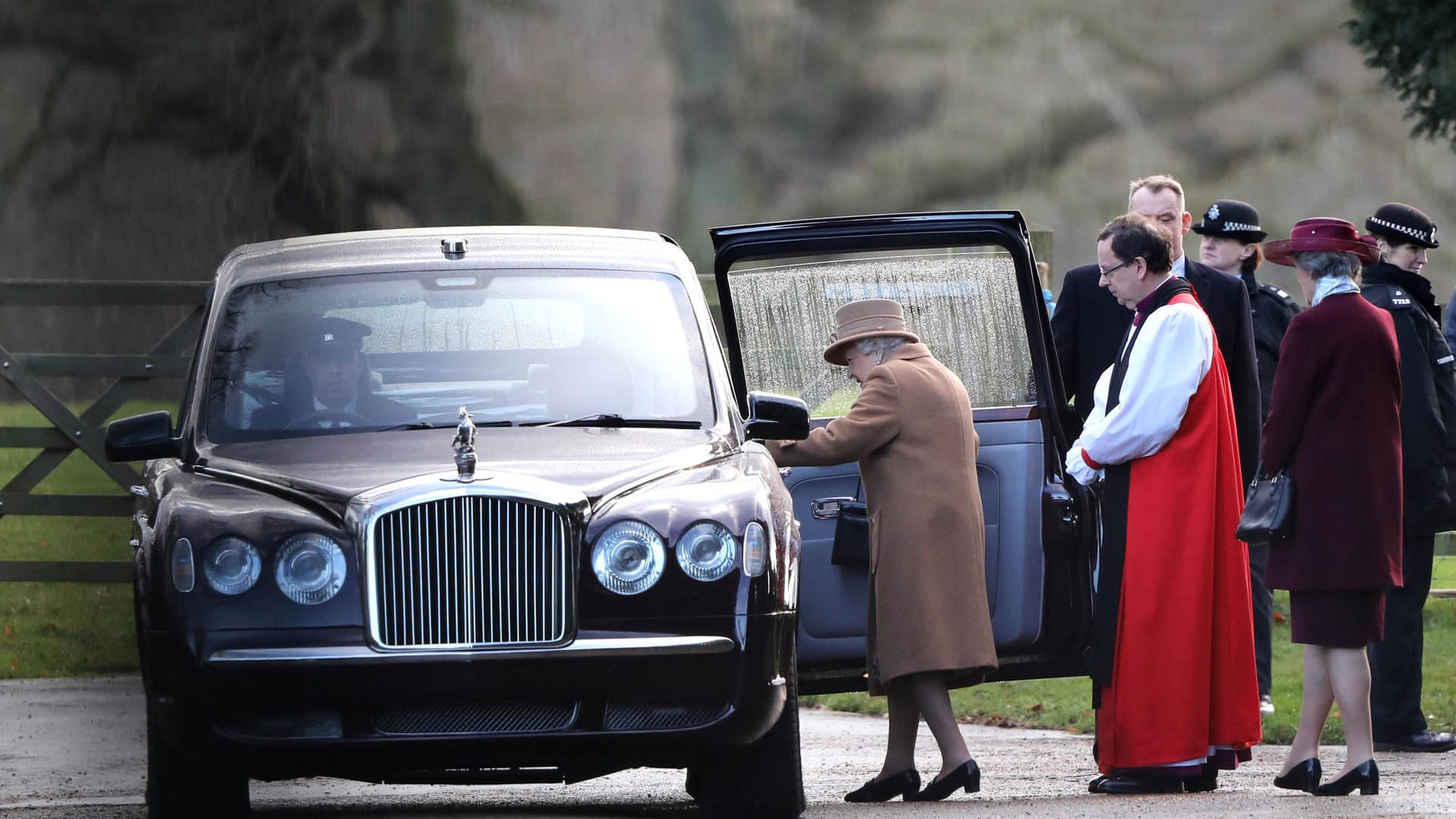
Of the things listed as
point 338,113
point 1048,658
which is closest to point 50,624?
point 1048,658

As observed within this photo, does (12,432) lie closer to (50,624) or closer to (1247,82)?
(50,624)

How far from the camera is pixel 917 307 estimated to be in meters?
6.89

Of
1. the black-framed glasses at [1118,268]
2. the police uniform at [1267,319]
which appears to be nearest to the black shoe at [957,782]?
the black-framed glasses at [1118,268]

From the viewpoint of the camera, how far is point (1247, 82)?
1350 inches

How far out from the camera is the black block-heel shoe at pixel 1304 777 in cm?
626

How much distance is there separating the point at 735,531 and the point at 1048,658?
1.86 metres

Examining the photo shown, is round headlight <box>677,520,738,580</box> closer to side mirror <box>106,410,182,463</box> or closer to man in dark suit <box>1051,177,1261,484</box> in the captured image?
side mirror <box>106,410,182,463</box>

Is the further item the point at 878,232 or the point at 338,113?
the point at 338,113

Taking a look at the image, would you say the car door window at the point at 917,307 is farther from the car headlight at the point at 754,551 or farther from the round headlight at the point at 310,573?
the round headlight at the point at 310,573

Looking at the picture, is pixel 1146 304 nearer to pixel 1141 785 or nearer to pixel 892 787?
pixel 1141 785

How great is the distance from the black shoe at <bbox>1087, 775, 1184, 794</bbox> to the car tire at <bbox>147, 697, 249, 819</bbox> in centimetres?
265

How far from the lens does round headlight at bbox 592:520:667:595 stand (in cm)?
512

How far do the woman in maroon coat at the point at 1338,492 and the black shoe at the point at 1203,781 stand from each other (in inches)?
7.9

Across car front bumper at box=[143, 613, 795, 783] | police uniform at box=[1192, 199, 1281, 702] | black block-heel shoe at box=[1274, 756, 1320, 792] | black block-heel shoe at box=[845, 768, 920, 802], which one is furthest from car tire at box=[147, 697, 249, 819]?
police uniform at box=[1192, 199, 1281, 702]
